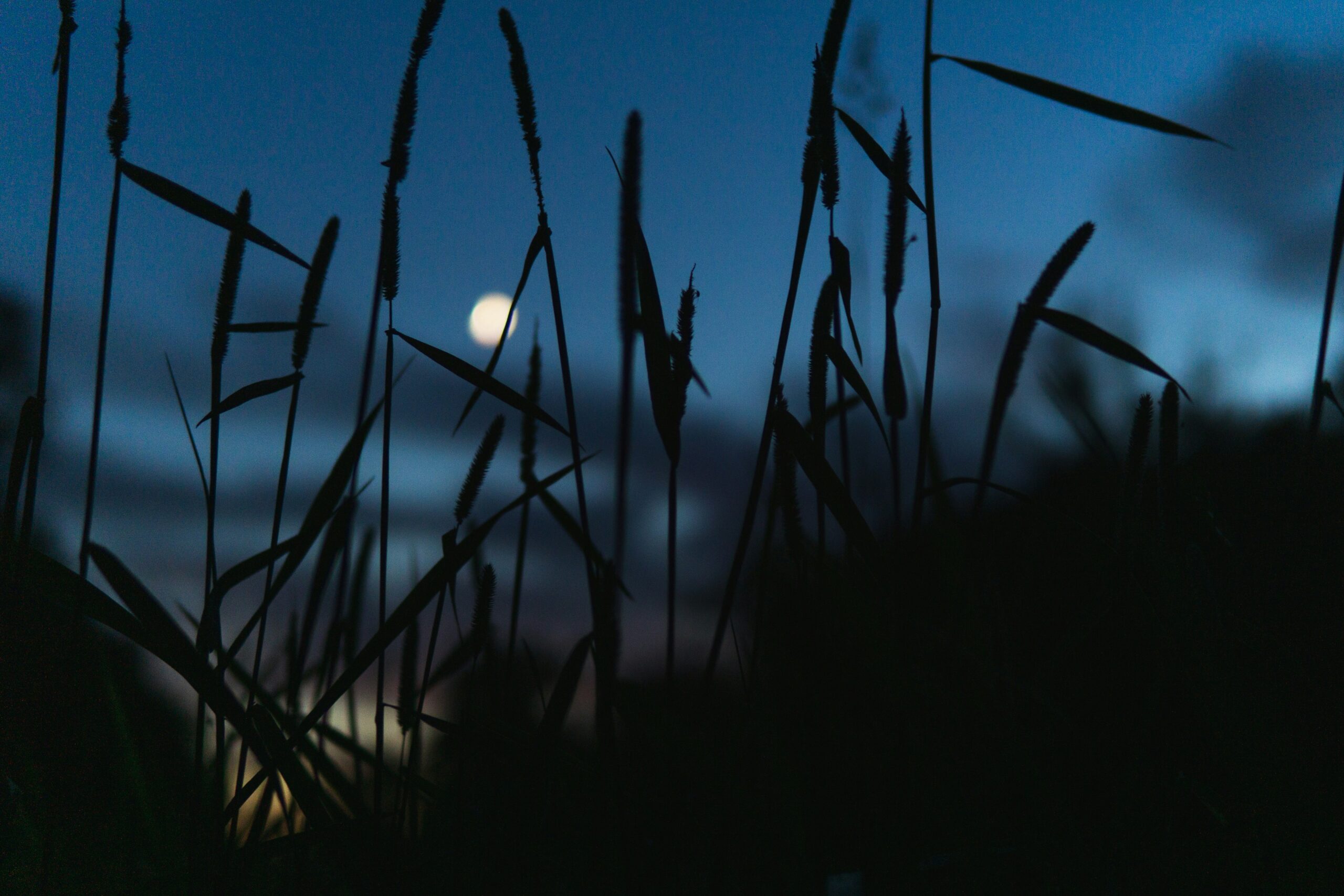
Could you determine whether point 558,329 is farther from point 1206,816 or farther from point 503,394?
point 1206,816

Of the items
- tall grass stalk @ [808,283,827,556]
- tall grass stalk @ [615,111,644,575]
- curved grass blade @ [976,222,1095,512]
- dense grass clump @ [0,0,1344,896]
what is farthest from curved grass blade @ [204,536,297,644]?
curved grass blade @ [976,222,1095,512]

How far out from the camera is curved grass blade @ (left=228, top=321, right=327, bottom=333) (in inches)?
44.8

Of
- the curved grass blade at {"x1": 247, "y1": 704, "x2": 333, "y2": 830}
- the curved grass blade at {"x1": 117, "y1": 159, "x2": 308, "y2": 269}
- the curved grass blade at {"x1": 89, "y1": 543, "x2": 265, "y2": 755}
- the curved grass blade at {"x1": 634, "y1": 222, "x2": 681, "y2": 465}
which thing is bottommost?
the curved grass blade at {"x1": 247, "y1": 704, "x2": 333, "y2": 830}

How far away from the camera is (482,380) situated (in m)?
1.05

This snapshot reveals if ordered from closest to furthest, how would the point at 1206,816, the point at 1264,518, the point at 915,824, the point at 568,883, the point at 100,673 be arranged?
the point at 915,824, the point at 568,883, the point at 1206,816, the point at 100,673, the point at 1264,518

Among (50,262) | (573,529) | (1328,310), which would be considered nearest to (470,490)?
(573,529)

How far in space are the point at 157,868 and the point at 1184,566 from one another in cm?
169

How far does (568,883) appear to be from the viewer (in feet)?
3.50

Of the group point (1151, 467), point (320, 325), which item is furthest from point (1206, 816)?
point (320, 325)

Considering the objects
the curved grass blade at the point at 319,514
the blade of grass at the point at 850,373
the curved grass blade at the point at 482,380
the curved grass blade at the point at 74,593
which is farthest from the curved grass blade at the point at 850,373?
the curved grass blade at the point at 74,593

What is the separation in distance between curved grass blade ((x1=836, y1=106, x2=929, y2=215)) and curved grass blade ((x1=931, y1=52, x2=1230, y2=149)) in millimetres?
137

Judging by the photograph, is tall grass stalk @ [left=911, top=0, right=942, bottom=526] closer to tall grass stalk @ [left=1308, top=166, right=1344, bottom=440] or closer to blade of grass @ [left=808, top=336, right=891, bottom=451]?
blade of grass @ [left=808, top=336, right=891, bottom=451]

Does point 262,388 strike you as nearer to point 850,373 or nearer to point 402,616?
point 402,616

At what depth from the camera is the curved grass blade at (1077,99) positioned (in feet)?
3.36
